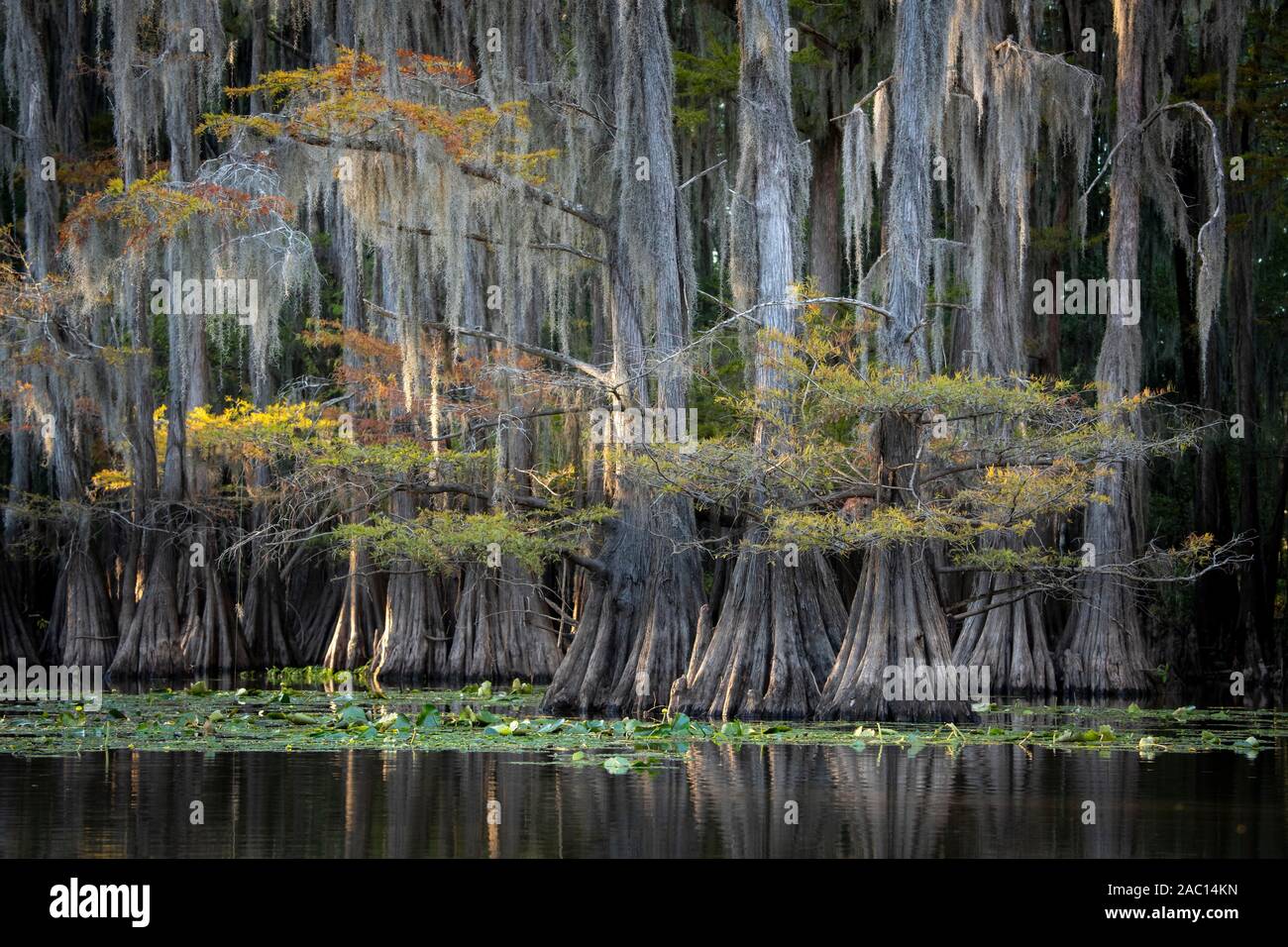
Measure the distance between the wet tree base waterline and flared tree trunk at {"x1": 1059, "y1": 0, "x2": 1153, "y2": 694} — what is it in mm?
3693

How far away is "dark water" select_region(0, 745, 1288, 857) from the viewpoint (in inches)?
314

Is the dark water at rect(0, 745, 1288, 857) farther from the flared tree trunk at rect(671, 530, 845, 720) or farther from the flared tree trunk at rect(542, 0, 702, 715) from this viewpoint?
the flared tree trunk at rect(542, 0, 702, 715)

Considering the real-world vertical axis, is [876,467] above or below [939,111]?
below

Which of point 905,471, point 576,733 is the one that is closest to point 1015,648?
point 905,471

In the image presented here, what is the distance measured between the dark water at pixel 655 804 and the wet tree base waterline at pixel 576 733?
445mm

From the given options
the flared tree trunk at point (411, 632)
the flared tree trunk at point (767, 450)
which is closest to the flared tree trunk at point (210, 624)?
the flared tree trunk at point (411, 632)

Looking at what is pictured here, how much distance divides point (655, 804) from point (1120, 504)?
12.5 metres

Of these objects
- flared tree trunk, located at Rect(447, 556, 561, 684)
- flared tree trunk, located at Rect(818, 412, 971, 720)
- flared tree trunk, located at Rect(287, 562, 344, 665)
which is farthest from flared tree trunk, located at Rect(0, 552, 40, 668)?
flared tree trunk, located at Rect(818, 412, 971, 720)

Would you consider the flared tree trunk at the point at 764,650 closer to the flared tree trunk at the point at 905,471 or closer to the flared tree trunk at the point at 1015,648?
the flared tree trunk at the point at 905,471

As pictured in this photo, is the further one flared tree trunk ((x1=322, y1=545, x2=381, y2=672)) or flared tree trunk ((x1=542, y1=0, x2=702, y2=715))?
flared tree trunk ((x1=322, y1=545, x2=381, y2=672))

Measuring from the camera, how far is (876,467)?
15.8m
